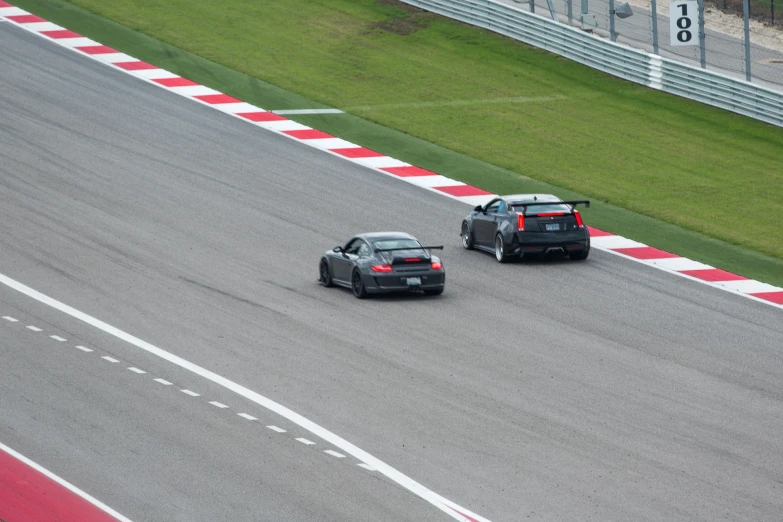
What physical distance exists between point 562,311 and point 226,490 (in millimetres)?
9718

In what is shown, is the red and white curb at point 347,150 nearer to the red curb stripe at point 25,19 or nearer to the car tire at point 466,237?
the red curb stripe at point 25,19

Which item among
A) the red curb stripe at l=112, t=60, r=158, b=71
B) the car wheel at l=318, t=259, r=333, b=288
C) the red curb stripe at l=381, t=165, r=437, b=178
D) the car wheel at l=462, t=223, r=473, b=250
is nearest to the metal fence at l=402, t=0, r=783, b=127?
the red curb stripe at l=381, t=165, r=437, b=178

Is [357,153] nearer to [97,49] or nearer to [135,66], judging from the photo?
[135,66]

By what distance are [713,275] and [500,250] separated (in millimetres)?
4221

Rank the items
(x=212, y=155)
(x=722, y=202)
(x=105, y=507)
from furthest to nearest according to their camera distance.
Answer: (x=212, y=155) → (x=722, y=202) → (x=105, y=507)

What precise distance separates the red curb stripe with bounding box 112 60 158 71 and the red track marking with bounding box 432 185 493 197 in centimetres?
1250

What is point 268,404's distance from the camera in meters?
16.5

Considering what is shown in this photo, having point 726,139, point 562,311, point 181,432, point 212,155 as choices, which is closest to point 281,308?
point 562,311

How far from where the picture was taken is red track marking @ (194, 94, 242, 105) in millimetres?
36625

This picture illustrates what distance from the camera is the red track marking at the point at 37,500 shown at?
41.9ft

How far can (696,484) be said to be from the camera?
13852mm

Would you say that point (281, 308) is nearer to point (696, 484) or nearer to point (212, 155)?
point (696, 484)

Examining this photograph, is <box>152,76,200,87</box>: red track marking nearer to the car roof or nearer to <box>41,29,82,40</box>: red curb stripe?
<box>41,29,82,40</box>: red curb stripe

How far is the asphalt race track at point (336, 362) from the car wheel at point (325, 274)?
Result: 34 cm
